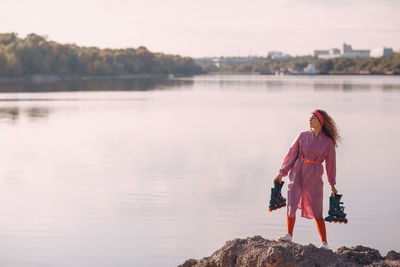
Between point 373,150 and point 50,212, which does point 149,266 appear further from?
point 373,150

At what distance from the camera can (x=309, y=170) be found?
5855mm

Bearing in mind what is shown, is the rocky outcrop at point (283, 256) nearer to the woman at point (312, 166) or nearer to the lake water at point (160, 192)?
the woman at point (312, 166)

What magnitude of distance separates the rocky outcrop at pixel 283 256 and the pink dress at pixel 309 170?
62 cm

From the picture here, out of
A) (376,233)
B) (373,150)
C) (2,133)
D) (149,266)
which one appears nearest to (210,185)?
(376,233)

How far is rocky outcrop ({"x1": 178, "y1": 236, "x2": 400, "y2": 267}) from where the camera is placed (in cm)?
492

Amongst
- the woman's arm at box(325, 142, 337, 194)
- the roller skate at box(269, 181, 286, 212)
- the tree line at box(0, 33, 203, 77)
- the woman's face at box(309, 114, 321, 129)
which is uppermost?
the tree line at box(0, 33, 203, 77)

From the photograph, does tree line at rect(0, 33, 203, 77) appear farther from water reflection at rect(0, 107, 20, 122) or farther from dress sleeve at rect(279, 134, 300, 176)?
dress sleeve at rect(279, 134, 300, 176)

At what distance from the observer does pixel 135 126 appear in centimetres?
2325

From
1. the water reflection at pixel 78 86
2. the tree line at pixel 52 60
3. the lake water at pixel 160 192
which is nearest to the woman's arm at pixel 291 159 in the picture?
the lake water at pixel 160 192

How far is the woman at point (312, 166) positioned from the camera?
5848mm

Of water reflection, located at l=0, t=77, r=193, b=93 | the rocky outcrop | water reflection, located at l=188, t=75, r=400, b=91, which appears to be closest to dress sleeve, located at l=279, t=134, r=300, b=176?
the rocky outcrop

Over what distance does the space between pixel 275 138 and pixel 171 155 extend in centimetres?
491

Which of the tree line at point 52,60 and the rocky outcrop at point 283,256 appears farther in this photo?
the tree line at point 52,60

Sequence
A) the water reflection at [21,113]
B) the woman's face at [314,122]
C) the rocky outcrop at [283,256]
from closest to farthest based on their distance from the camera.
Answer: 1. the rocky outcrop at [283,256]
2. the woman's face at [314,122]
3. the water reflection at [21,113]
